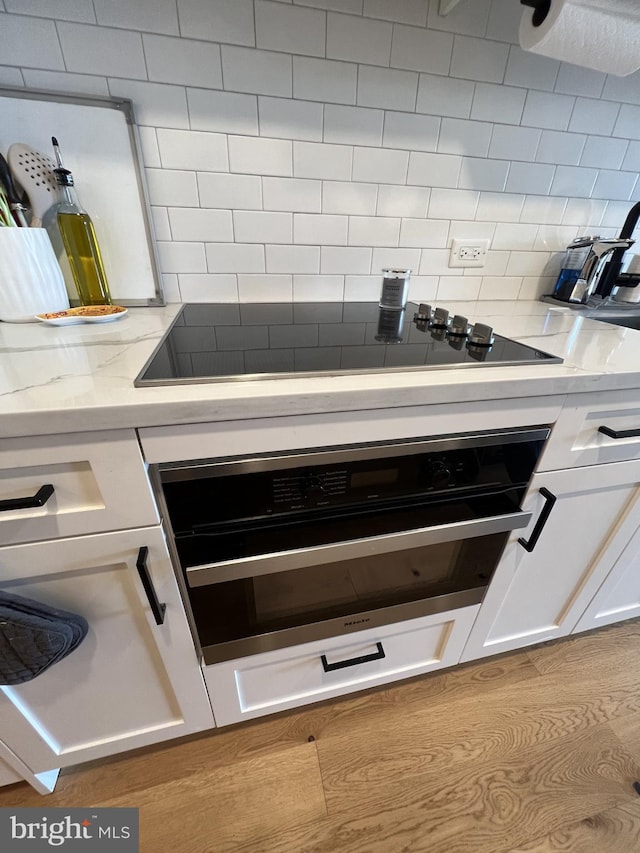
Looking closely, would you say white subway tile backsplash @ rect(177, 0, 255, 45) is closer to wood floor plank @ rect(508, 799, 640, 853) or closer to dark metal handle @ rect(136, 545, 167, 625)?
dark metal handle @ rect(136, 545, 167, 625)

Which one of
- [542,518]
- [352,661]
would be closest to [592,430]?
[542,518]

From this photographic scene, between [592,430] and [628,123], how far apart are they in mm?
1115

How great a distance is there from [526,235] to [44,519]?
1512 mm

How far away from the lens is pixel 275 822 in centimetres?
82

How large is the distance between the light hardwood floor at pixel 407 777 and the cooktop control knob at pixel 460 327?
1045 mm

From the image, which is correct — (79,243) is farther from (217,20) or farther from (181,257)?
(217,20)

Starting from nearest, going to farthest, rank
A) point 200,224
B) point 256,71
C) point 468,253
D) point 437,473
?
point 437,473
point 256,71
point 200,224
point 468,253

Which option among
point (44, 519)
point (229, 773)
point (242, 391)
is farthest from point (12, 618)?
point (229, 773)

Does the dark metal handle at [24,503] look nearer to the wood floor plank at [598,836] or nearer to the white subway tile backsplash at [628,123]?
the wood floor plank at [598,836]

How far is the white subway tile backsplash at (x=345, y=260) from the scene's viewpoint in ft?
3.52

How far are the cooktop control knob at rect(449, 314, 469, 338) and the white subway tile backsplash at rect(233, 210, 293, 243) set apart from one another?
54 cm

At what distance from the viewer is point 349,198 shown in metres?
1.02

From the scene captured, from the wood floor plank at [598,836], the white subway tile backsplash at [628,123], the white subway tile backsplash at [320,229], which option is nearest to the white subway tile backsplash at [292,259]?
the white subway tile backsplash at [320,229]

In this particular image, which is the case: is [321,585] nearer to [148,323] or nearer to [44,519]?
[44,519]
